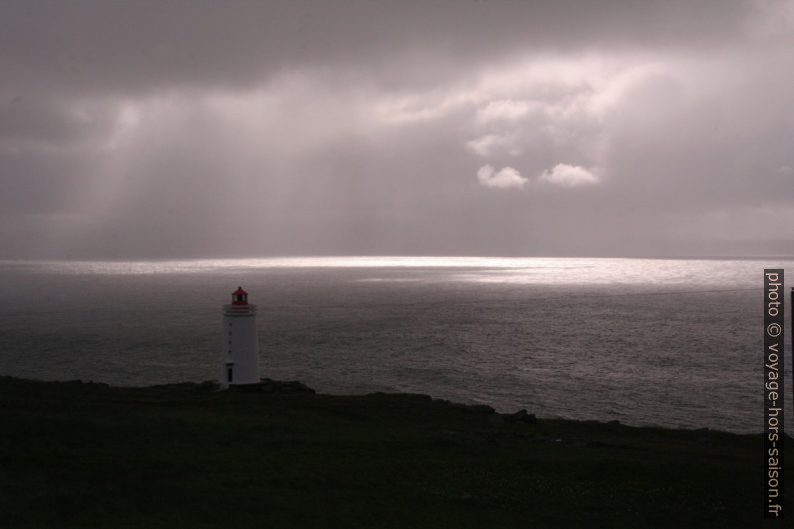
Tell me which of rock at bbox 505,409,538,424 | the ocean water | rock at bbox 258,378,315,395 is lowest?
the ocean water

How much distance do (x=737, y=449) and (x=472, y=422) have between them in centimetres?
1210

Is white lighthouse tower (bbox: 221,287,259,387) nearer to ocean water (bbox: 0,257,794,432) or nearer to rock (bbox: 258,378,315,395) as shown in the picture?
rock (bbox: 258,378,315,395)

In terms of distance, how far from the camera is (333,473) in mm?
21000

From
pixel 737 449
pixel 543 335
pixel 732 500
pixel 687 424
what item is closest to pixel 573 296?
pixel 543 335

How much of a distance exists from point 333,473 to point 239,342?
2078 centimetres

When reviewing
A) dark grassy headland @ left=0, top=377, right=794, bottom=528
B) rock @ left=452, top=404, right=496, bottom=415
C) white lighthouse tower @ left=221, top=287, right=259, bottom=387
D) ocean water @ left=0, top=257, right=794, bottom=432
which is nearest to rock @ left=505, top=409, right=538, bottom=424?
rock @ left=452, top=404, right=496, bottom=415

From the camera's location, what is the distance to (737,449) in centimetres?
3064

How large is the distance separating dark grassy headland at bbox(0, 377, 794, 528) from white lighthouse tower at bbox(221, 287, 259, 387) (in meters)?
8.21

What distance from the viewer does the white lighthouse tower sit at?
40.1 m

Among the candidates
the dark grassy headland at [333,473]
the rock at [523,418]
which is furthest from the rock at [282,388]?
the rock at [523,418]

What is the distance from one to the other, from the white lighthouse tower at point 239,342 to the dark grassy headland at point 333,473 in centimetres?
821

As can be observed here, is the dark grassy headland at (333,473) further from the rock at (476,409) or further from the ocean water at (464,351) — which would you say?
the ocean water at (464,351)

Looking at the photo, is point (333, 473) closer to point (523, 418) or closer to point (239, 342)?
point (523, 418)

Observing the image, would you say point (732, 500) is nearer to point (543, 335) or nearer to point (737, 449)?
point (737, 449)
